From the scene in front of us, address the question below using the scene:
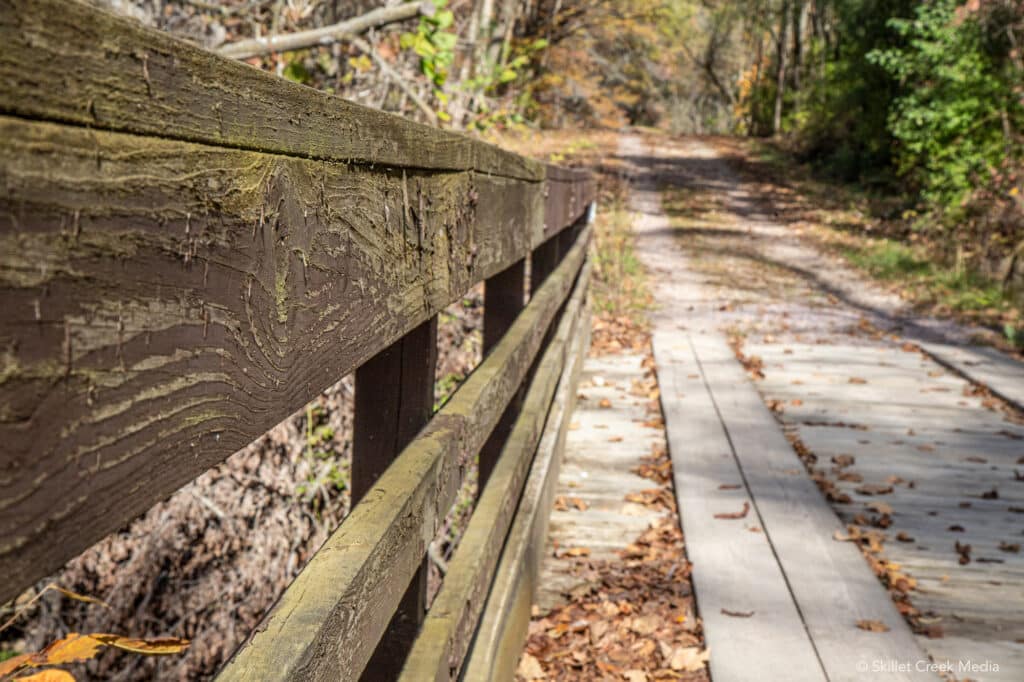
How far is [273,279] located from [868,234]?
17.6 meters

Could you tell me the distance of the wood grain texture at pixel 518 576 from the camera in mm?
2209

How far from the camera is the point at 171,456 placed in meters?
0.72

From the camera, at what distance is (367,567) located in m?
1.23

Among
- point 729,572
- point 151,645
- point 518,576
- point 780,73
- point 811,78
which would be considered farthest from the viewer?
point 780,73

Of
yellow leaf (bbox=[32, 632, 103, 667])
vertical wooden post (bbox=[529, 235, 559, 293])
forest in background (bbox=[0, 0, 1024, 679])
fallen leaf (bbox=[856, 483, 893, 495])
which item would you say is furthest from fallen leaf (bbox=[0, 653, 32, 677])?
fallen leaf (bbox=[856, 483, 893, 495])

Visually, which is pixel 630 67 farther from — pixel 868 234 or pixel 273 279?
pixel 273 279

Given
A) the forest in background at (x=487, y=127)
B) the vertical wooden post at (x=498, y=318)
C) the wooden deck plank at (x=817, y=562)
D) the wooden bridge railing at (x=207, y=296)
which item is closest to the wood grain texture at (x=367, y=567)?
the wooden bridge railing at (x=207, y=296)

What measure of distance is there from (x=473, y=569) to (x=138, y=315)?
1.48 meters

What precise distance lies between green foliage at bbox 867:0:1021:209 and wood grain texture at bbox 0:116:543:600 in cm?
1465

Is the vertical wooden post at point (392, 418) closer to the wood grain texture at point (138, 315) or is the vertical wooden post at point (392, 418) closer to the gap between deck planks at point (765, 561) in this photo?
the wood grain texture at point (138, 315)

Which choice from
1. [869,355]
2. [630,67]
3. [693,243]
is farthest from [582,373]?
[630,67]

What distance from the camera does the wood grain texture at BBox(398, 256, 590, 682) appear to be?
1680mm

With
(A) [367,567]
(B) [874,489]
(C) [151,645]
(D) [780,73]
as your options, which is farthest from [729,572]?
(D) [780,73]

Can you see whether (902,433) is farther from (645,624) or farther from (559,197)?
(645,624)
